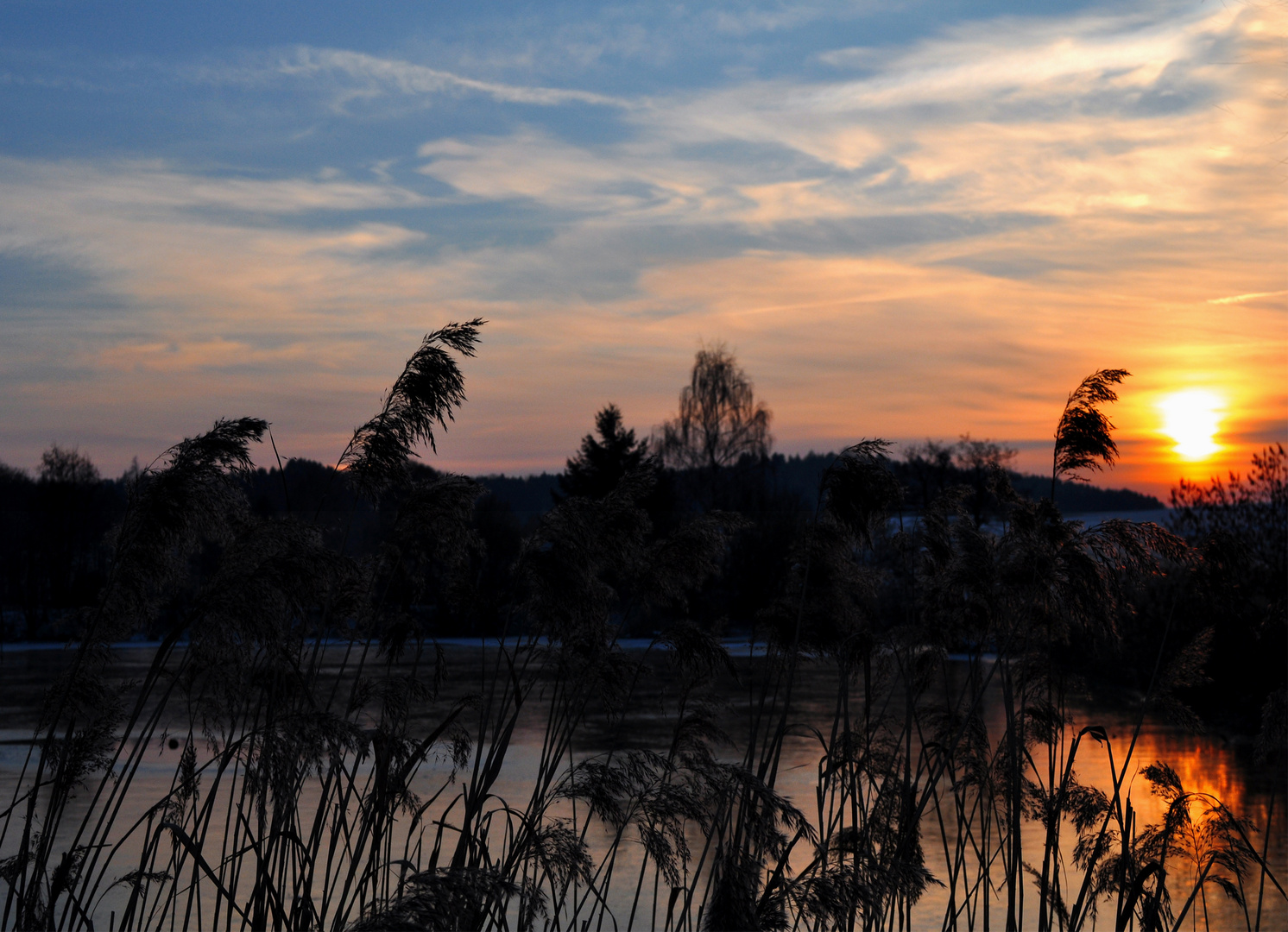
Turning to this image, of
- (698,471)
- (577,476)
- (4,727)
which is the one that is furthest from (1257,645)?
(698,471)

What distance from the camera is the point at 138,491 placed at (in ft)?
11.0

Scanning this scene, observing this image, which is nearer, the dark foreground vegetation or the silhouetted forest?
the dark foreground vegetation

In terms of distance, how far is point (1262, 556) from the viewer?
1677 centimetres

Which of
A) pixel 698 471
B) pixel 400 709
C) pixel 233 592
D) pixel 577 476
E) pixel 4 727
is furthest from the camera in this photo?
pixel 698 471

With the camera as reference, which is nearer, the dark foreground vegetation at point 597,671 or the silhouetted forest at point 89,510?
the dark foreground vegetation at point 597,671

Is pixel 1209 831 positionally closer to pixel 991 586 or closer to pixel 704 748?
pixel 991 586

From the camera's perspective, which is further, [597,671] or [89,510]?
[89,510]

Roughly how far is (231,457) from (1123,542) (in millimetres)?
2803

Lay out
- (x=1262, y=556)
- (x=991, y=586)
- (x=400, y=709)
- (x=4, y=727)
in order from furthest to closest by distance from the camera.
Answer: (x=1262, y=556), (x=4, y=727), (x=400, y=709), (x=991, y=586)

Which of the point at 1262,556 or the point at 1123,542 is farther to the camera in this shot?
the point at 1262,556

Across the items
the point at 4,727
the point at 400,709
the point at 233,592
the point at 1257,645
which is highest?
the point at 233,592

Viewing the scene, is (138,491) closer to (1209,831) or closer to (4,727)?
(1209,831)

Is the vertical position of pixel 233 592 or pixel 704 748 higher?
pixel 233 592

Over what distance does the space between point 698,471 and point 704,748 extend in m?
41.0
